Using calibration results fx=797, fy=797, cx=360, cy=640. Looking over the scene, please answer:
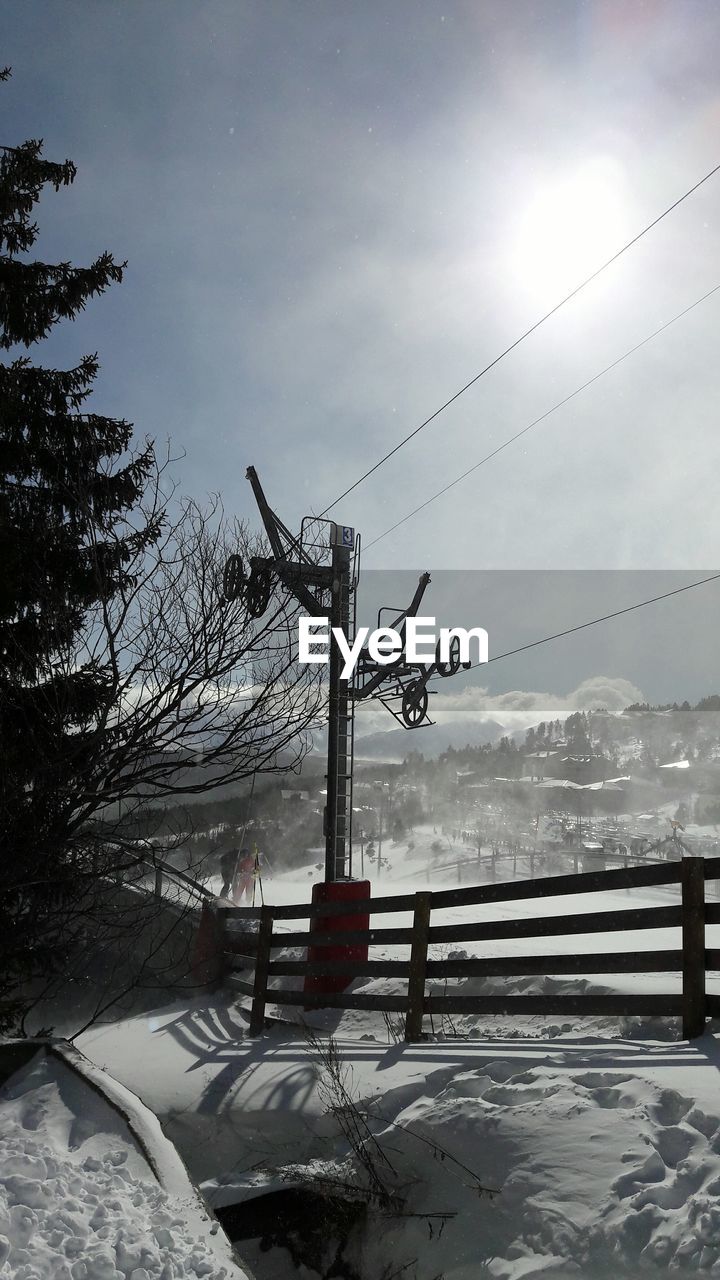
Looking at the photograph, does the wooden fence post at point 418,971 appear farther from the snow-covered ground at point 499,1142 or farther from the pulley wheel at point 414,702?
the pulley wheel at point 414,702

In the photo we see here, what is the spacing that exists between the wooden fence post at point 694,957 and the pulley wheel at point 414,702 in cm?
970

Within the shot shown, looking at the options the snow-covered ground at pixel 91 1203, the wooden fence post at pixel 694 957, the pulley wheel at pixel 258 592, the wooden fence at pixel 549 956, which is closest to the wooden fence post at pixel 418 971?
the wooden fence at pixel 549 956

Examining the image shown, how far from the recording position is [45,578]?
7.08m

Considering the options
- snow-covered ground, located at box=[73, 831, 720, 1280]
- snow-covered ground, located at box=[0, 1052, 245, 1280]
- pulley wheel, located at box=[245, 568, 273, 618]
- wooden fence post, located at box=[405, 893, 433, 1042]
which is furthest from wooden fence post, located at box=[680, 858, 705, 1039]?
pulley wheel, located at box=[245, 568, 273, 618]

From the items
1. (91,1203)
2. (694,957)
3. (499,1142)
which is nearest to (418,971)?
(694,957)

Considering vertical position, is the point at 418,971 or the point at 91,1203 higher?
the point at 91,1203

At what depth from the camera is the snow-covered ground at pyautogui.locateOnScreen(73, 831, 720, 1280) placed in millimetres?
3201

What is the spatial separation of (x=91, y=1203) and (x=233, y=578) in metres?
4.86

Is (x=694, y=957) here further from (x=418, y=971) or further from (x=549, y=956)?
(x=418, y=971)

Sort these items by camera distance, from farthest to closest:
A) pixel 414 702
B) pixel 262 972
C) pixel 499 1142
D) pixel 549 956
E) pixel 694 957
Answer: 1. pixel 414 702
2. pixel 262 972
3. pixel 549 956
4. pixel 694 957
5. pixel 499 1142

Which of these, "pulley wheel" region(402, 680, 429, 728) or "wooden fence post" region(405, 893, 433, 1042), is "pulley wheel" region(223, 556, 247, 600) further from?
"pulley wheel" region(402, 680, 429, 728)

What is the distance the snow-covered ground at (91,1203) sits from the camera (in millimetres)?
2508

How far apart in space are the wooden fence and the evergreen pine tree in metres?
2.64

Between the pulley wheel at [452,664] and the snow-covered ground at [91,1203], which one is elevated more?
the pulley wheel at [452,664]
